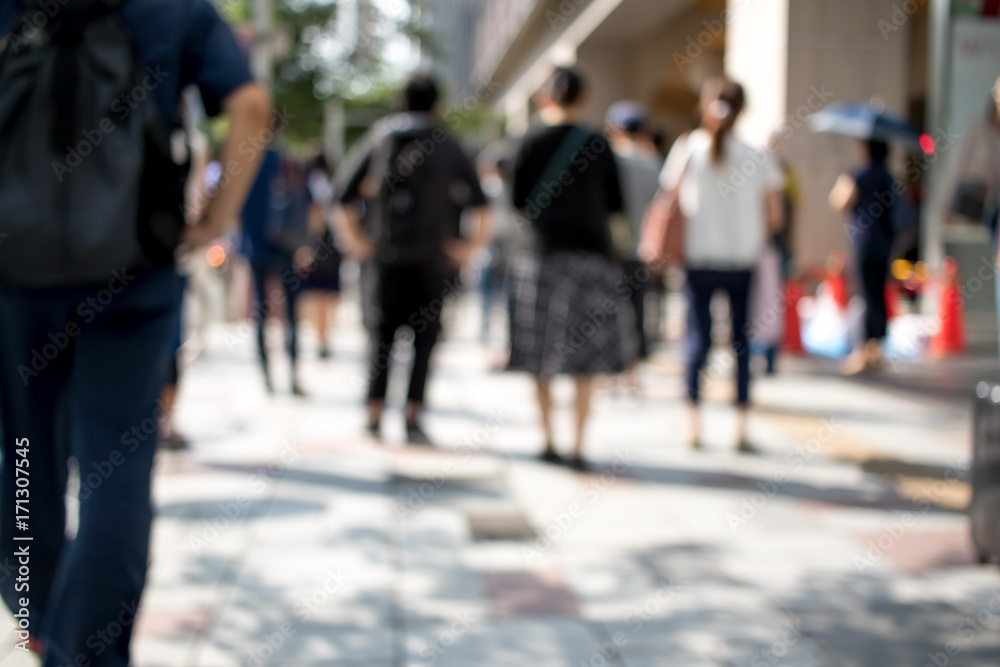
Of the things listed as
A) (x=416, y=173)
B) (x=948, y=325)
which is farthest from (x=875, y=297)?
(x=416, y=173)

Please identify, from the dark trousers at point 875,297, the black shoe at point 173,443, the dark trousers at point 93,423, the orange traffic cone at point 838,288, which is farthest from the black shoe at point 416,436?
the orange traffic cone at point 838,288

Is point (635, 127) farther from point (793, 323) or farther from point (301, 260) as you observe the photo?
point (793, 323)

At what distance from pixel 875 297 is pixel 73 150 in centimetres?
752

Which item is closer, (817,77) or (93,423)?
(93,423)

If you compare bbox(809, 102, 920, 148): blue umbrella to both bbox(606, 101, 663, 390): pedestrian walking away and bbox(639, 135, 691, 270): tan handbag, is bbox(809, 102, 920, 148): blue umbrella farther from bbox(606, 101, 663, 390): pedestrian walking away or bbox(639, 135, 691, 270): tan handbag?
bbox(639, 135, 691, 270): tan handbag

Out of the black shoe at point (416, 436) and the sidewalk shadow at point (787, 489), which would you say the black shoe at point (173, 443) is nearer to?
the black shoe at point (416, 436)

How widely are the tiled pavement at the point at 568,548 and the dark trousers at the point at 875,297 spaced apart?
176 cm

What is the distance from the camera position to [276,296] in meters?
7.66

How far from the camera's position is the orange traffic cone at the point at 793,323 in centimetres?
951

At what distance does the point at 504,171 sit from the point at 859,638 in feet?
10.00

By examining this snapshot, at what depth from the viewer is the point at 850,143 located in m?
11.8

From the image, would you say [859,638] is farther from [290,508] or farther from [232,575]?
[290,508]

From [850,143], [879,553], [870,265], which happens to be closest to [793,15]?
[850,143]

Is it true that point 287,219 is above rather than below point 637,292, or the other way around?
above
